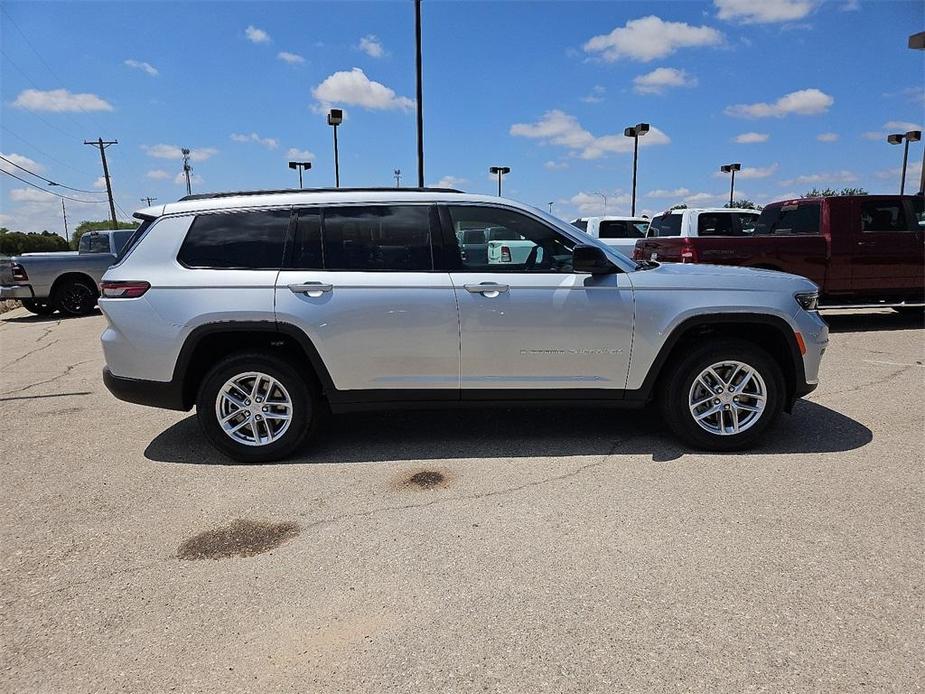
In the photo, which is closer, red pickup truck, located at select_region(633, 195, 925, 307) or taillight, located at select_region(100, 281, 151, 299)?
taillight, located at select_region(100, 281, 151, 299)

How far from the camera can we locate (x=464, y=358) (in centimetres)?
415

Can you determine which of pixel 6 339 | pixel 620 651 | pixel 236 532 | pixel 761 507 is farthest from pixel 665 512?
pixel 6 339

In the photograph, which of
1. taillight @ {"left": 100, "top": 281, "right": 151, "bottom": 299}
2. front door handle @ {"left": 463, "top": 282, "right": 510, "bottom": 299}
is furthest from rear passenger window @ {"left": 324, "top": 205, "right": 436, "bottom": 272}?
taillight @ {"left": 100, "top": 281, "right": 151, "bottom": 299}

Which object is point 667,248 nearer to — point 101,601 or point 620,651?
point 620,651

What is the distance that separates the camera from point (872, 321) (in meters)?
10.4

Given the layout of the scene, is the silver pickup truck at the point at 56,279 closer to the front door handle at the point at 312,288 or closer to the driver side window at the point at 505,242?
the front door handle at the point at 312,288

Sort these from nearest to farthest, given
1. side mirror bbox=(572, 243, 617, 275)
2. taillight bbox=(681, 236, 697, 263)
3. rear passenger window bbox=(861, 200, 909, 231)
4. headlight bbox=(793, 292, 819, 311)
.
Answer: side mirror bbox=(572, 243, 617, 275) < headlight bbox=(793, 292, 819, 311) < taillight bbox=(681, 236, 697, 263) < rear passenger window bbox=(861, 200, 909, 231)

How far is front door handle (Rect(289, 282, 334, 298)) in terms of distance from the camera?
13.3 ft

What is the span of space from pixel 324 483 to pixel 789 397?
11.1 ft

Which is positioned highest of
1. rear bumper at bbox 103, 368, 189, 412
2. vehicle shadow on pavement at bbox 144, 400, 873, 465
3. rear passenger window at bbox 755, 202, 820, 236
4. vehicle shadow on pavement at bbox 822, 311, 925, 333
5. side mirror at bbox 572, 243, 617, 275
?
rear passenger window at bbox 755, 202, 820, 236

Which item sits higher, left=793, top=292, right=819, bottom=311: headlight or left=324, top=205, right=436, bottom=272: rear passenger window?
left=324, top=205, right=436, bottom=272: rear passenger window

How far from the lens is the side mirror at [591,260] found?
13.1 ft

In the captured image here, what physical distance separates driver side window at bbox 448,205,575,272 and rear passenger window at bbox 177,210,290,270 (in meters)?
1.25

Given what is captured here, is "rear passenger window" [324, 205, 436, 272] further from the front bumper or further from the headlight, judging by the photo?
the front bumper
